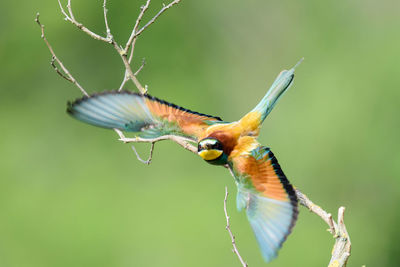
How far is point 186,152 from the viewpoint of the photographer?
6230 mm

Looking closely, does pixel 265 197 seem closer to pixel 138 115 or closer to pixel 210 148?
pixel 210 148

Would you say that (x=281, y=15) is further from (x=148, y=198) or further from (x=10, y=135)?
(x=10, y=135)

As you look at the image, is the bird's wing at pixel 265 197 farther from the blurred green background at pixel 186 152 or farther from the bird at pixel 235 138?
the blurred green background at pixel 186 152

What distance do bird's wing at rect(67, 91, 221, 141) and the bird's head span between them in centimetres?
12

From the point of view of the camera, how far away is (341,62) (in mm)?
6160

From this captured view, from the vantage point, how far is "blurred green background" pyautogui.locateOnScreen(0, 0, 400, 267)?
5570 millimetres

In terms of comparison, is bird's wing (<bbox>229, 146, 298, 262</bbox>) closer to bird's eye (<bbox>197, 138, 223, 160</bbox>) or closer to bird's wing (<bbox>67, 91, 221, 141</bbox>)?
bird's eye (<bbox>197, 138, 223, 160</bbox>)

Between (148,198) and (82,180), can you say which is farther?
(82,180)

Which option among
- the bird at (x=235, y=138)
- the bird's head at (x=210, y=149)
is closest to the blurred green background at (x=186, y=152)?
the bird at (x=235, y=138)

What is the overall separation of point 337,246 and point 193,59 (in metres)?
5.19

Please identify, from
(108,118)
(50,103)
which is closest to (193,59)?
(50,103)

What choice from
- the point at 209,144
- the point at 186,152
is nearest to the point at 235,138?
the point at 209,144

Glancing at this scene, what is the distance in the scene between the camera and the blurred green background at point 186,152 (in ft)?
18.3

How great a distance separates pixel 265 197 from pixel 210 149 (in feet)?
0.82
